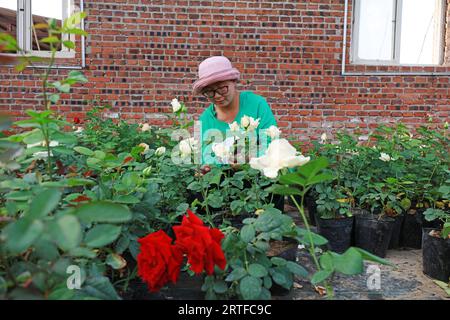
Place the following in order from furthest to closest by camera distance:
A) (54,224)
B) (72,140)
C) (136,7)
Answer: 1. (136,7)
2. (72,140)
3. (54,224)

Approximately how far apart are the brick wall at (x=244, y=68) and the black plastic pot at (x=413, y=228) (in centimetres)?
220

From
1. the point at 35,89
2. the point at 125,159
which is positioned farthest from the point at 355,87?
the point at 125,159

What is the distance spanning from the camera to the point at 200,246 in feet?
2.68

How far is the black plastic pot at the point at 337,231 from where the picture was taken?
7.98 feet

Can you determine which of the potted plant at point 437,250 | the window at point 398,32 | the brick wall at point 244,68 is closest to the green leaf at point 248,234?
the potted plant at point 437,250

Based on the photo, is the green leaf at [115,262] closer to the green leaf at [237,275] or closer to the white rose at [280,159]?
the green leaf at [237,275]

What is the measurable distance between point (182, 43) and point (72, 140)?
3.71 metres

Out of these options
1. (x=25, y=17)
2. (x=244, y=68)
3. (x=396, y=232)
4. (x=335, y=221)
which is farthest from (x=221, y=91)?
(x=25, y=17)

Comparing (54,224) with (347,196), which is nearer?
(54,224)

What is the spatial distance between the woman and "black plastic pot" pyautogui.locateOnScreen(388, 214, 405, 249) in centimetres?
94

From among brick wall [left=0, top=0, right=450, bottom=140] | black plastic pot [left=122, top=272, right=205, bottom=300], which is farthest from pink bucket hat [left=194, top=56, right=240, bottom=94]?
brick wall [left=0, top=0, right=450, bottom=140]

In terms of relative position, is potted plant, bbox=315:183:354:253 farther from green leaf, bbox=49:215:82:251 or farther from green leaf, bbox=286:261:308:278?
green leaf, bbox=49:215:82:251

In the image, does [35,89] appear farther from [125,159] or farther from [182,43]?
[125,159]
